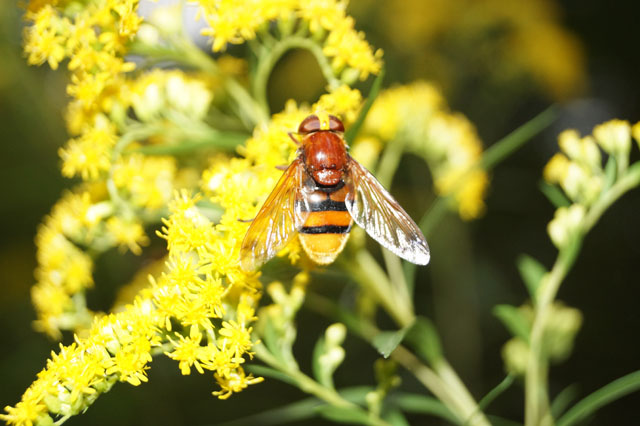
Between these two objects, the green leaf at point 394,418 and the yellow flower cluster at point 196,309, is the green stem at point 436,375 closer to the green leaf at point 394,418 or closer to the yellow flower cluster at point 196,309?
the green leaf at point 394,418

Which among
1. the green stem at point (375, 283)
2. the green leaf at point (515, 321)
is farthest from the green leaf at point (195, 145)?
the green leaf at point (515, 321)

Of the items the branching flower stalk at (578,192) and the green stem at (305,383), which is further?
the branching flower stalk at (578,192)

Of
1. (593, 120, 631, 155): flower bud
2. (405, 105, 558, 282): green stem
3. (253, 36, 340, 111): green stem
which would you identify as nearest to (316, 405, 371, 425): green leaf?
(405, 105, 558, 282): green stem

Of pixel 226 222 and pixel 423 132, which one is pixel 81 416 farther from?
pixel 423 132

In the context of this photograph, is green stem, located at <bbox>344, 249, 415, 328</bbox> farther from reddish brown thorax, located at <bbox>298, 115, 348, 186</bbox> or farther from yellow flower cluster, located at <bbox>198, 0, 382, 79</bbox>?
yellow flower cluster, located at <bbox>198, 0, 382, 79</bbox>

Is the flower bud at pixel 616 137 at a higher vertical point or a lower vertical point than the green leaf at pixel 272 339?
higher

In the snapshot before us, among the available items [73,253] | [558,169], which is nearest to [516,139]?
[558,169]

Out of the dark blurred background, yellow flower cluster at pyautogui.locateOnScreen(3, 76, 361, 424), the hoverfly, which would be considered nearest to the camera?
yellow flower cluster at pyautogui.locateOnScreen(3, 76, 361, 424)
